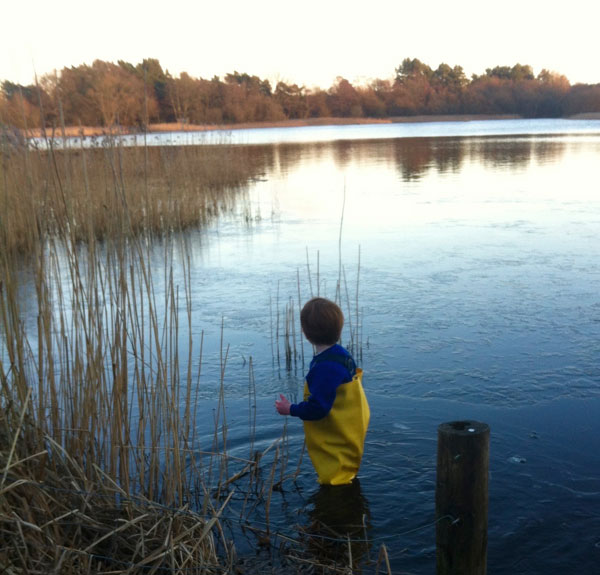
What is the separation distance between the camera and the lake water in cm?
335

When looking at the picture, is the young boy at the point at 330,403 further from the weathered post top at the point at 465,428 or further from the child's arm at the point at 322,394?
the weathered post top at the point at 465,428

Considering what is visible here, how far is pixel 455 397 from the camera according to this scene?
4668 mm

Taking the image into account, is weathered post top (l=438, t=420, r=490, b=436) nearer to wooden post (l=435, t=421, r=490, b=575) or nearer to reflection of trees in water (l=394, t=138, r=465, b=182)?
wooden post (l=435, t=421, r=490, b=575)

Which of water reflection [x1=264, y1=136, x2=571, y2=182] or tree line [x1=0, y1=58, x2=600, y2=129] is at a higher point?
tree line [x1=0, y1=58, x2=600, y2=129]

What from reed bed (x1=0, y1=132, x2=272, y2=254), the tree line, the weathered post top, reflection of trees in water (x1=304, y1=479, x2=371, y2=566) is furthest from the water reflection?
the tree line

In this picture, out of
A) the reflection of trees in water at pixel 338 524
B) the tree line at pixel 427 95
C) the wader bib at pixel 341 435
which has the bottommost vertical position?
the reflection of trees in water at pixel 338 524

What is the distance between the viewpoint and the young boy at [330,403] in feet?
10.6

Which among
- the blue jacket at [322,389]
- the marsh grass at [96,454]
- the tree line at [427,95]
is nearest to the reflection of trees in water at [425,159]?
the blue jacket at [322,389]

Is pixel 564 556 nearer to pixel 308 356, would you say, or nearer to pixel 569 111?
pixel 308 356

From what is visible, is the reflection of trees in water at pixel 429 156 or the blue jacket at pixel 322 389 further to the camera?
the reflection of trees in water at pixel 429 156

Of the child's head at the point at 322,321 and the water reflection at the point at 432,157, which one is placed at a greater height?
the child's head at the point at 322,321

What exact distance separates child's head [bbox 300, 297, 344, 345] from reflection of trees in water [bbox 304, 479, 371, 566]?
2.68 ft

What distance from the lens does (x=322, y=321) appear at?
129 inches

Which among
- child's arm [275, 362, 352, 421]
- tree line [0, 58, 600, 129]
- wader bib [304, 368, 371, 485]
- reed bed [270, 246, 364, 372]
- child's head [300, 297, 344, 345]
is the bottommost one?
reed bed [270, 246, 364, 372]
